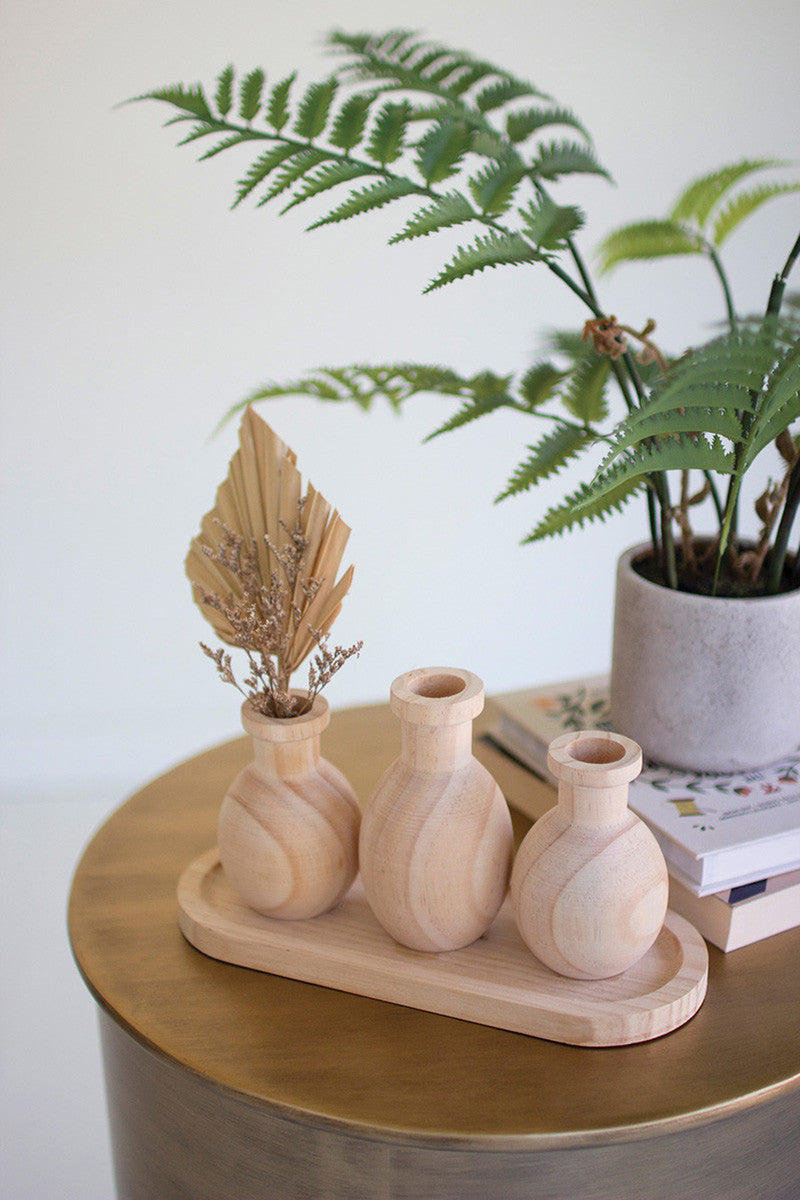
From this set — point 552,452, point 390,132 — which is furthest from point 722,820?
point 390,132

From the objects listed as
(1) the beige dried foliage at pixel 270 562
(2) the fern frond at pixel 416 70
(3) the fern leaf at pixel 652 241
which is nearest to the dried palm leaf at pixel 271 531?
(1) the beige dried foliage at pixel 270 562

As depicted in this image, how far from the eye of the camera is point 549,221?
2.23ft

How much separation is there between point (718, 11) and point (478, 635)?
1.18 meters

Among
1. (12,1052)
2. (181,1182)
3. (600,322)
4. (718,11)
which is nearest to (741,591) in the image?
(600,322)

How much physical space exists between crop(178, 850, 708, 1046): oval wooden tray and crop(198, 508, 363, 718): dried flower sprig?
0.47 ft

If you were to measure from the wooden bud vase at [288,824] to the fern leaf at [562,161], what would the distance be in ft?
1.25

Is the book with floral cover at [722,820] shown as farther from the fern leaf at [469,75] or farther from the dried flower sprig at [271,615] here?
the fern leaf at [469,75]

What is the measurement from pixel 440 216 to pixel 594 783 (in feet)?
1.10

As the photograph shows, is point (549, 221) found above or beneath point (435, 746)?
above

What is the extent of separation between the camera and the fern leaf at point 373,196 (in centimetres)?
65

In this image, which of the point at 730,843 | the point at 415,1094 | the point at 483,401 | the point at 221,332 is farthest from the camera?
the point at 221,332

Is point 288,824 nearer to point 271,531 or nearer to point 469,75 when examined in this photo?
point 271,531

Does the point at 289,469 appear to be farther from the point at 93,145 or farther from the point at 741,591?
the point at 93,145

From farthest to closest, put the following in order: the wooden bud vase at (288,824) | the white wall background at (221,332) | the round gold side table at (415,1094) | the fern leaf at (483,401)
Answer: the white wall background at (221,332) < the fern leaf at (483,401) < the wooden bud vase at (288,824) < the round gold side table at (415,1094)
